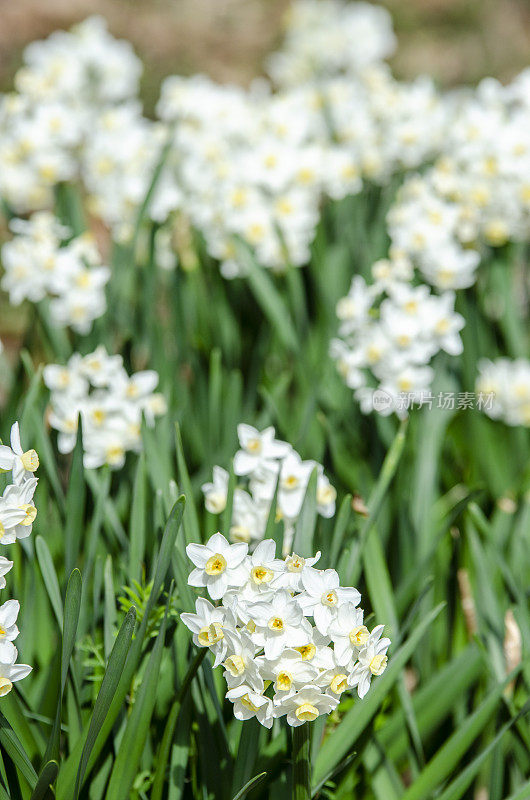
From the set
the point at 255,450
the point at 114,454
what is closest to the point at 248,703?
the point at 255,450

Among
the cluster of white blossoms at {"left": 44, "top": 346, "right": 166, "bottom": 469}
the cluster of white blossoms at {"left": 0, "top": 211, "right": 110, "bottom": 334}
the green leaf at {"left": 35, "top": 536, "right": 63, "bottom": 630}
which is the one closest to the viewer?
the green leaf at {"left": 35, "top": 536, "right": 63, "bottom": 630}

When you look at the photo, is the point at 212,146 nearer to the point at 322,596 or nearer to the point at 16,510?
the point at 16,510

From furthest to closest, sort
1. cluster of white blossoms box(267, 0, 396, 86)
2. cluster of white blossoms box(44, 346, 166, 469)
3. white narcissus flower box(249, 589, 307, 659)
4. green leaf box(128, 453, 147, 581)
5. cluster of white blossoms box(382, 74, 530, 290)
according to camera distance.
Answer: cluster of white blossoms box(267, 0, 396, 86) → cluster of white blossoms box(382, 74, 530, 290) → cluster of white blossoms box(44, 346, 166, 469) → green leaf box(128, 453, 147, 581) → white narcissus flower box(249, 589, 307, 659)

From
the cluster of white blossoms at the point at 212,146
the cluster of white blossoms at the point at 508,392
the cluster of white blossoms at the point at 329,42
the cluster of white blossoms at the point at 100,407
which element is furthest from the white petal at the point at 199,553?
the cluster of white blossoms at the point at 329,42

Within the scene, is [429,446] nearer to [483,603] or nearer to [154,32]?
[483,603]

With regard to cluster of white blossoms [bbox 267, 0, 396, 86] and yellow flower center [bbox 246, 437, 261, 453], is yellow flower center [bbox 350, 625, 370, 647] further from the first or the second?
cluster of white blossoms [bbox 267, 0, 396, 86]

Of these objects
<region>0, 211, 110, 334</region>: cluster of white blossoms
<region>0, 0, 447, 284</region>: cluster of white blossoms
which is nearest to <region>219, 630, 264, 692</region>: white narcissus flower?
<region>0, 211, 110, 334</region>: cluster of white blossoms

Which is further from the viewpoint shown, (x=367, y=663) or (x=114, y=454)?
(x=114, y=454)

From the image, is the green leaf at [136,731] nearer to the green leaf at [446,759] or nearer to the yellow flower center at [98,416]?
the green leaf at [446,759]
